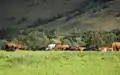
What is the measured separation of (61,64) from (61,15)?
143 metres

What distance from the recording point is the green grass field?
867 inches

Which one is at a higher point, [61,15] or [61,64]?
[61,15]

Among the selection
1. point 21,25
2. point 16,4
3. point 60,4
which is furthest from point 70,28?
point 16,4

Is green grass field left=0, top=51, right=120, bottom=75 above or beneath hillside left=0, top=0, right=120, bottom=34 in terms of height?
beneath

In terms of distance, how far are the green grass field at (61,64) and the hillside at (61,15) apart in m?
101

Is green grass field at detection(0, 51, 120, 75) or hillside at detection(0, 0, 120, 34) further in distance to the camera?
hillside at detection(0, 0, 120, 34)

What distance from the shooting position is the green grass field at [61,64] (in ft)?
72.2

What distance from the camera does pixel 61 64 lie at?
78.2ft

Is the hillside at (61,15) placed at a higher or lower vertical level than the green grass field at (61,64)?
higher

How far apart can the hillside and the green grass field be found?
101 metres

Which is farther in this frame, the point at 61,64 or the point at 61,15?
the point at 61,15

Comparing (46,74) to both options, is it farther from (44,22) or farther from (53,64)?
(44,22)

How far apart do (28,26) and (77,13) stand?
2475cm

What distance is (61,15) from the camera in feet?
546
